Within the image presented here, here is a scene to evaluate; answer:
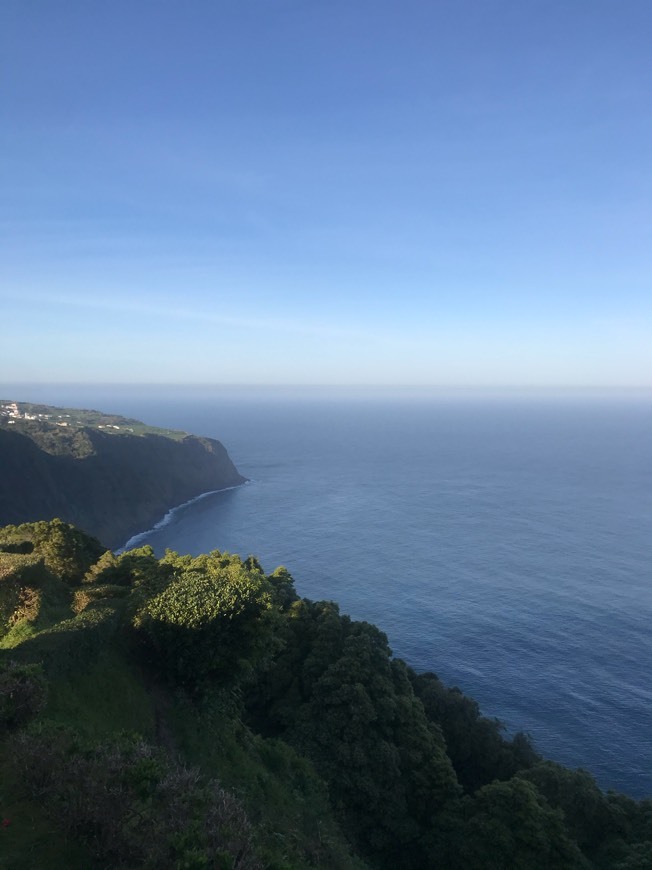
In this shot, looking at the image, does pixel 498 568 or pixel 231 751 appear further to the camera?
pixel 498 568

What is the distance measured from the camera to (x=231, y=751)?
22.7 meters

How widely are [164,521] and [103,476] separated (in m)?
15.7

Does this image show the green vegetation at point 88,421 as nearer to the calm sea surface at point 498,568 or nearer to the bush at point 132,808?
the calm sea surface at point 498,568

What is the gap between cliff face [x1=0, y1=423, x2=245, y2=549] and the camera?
91.4 metres

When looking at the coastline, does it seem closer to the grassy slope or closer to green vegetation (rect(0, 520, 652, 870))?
A: green vegetation (rect(0, 520, 652, 870))

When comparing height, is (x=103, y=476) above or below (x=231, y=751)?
below

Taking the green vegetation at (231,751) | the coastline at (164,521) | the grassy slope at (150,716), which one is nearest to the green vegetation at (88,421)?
the coastline at (164,521)

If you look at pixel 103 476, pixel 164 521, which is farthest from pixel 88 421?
pixel 164 521

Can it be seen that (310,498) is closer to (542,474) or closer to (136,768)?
(542,474)

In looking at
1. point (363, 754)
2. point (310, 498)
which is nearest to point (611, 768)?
point (363, 754)

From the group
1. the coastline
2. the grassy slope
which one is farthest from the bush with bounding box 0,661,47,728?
the coastline

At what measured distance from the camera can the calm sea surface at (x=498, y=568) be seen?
47656mm

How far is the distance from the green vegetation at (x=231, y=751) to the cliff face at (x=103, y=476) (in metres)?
63.2

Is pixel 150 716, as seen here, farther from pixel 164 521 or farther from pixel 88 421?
pixel 88 421
